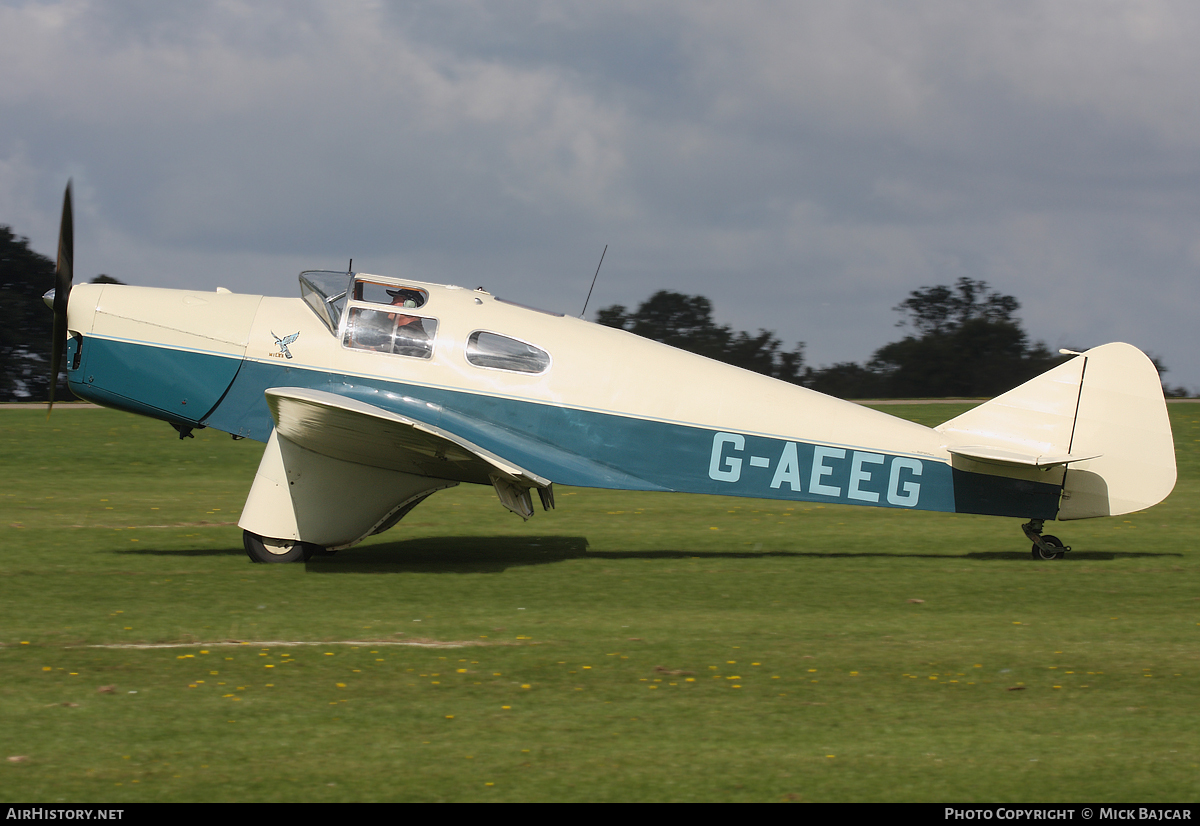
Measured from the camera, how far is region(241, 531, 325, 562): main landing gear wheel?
891 cm

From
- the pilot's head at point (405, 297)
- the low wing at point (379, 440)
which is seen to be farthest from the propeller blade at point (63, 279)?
the pilot's head at point (405, 297)

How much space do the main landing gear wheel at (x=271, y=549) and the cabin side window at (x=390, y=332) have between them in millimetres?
1824

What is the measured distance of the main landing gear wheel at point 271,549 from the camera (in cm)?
891

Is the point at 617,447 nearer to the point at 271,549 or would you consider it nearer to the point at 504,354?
the point at 504,354

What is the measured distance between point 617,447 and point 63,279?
5122 millimetres

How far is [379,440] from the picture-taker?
8297 mm

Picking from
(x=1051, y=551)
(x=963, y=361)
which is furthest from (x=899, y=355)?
(x=1051, y=551)

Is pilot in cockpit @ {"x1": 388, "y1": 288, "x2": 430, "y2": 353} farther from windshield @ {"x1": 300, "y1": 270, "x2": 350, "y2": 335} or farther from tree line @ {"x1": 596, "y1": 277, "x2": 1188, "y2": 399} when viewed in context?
tree line @ {"x1": 596, "y1": 277, "x2": 1188, "y2": 399}

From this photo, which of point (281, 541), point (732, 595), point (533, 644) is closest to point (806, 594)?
point (732, 595)

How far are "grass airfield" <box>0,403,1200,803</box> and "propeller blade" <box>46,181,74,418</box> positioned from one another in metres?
1.83

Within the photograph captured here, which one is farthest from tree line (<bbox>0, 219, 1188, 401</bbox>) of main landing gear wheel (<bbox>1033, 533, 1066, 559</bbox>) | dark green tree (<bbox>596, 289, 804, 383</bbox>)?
main landing gear wheel (<bbox>1033, 533, 1066, 559</bbox>)

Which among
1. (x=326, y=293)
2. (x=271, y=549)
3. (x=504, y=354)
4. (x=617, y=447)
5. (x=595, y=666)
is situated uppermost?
(x=326, y=293)

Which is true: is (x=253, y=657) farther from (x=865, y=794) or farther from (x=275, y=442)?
(x=865, y=794)

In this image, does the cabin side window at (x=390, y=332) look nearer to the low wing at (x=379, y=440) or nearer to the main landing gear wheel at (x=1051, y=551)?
the low wing at (x=379, y=440)
